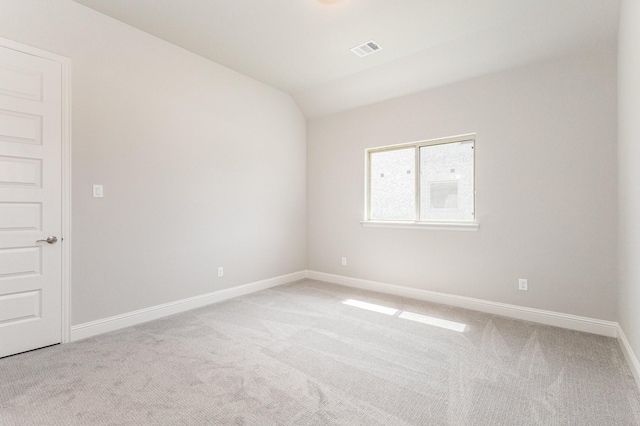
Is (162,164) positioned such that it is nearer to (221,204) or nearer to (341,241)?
(221,204)

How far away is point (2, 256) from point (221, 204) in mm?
2015

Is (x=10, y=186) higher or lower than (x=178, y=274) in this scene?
higher

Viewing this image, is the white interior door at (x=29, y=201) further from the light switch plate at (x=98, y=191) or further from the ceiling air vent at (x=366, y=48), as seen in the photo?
the ceiling air vent at (x=366, y=48)

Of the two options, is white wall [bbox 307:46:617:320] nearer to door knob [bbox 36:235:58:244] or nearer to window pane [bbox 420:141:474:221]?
window pane [bbox 420:141:474:221]

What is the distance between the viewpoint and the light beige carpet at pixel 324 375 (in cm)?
175

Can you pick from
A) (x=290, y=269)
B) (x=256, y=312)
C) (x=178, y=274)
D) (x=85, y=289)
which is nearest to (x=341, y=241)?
(x=290, y=269)

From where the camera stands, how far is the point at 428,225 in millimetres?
3896

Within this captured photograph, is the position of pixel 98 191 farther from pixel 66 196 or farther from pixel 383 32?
pixel 383 32

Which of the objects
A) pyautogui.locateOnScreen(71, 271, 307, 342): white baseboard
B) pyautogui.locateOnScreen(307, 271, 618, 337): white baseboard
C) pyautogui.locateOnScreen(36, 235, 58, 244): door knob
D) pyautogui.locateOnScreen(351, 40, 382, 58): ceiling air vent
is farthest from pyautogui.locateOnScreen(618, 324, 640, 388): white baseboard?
pyautogui.locateOnScreen(36, 235, 58, 244): door knob

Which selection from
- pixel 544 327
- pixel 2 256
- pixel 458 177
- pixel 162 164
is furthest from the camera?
pixel 458 177

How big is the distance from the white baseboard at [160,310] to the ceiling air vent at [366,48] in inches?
129

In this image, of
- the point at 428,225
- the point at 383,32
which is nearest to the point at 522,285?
the point at 428,225

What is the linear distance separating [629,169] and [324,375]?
2721mm

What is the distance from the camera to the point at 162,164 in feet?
11.0
